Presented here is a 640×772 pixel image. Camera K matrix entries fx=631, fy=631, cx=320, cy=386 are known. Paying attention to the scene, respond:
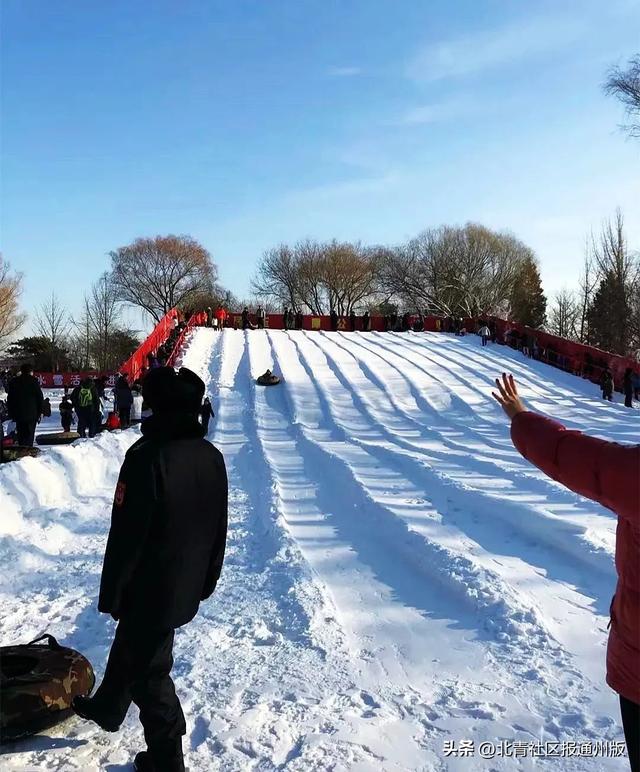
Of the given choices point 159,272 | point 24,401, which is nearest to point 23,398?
point 24,401

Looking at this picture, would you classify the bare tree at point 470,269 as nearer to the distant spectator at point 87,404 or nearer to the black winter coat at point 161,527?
the distant spectator at point 87,404

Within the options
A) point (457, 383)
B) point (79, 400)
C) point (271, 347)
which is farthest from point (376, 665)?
point (271, 347)

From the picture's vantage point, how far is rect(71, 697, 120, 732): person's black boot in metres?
2.68

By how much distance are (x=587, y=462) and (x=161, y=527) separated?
1.58 metres

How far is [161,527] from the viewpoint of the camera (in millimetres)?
2477

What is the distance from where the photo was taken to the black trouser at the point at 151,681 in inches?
98.6

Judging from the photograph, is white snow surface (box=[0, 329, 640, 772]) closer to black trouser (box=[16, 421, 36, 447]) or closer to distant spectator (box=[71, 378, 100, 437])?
black trouser (box=[16, 421, 36, 447])

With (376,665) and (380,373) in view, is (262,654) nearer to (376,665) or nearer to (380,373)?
(376,665)

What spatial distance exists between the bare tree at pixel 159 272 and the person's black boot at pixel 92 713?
166ft

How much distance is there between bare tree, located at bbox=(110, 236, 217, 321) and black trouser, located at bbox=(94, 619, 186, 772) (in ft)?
167

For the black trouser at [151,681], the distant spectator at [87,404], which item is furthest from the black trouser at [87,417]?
the black trouser at [151,681]

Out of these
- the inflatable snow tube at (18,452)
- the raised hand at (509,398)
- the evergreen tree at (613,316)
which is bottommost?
the inflatable snow tube at (18,452)

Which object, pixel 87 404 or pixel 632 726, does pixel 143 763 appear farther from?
pixel 87 404

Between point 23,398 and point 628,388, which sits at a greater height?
point 23,398
